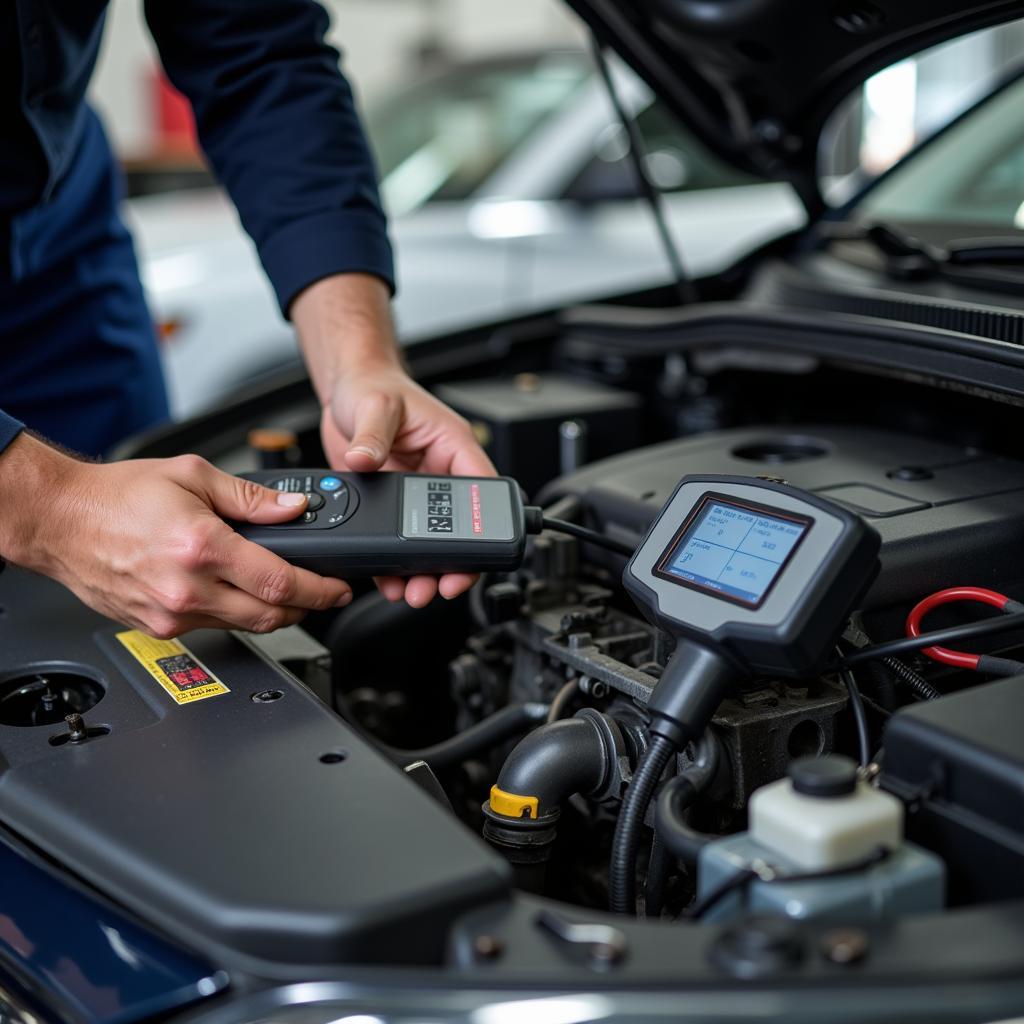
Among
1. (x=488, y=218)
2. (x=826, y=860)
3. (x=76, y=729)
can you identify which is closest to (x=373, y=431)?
(x=76, y=729)

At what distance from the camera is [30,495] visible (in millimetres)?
1002

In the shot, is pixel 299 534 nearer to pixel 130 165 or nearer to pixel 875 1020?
pixel 875 1020

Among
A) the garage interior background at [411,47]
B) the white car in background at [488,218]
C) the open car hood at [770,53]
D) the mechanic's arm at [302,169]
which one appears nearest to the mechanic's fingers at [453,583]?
the mechanic's arm at [302,169]

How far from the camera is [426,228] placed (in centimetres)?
357

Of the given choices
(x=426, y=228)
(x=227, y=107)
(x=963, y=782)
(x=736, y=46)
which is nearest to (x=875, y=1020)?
(x=963, y=782)

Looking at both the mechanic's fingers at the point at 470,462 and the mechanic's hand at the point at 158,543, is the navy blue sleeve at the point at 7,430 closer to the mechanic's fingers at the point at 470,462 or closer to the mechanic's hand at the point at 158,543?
the mechanic's hand at the point at 158,543

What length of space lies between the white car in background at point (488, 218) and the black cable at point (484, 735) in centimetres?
222

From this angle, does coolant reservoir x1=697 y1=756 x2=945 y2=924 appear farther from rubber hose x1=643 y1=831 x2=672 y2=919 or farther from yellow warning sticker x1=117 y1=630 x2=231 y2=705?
yellow warning sticker x1=117 y1=630 x2=231 y2=705

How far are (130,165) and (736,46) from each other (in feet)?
13.2

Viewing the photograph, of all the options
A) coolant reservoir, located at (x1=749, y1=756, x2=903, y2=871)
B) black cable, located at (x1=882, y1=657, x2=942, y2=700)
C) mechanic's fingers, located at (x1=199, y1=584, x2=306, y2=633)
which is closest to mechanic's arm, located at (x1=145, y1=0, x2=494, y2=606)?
mechanic's fingers, located at (x1=199, y1=584, x2=306, y2=633)

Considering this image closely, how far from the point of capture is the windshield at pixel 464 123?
12.2 feet

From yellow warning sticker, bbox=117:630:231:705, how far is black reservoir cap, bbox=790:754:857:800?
1.48ft

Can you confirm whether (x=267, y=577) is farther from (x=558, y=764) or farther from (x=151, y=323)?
(x=151, y=323)

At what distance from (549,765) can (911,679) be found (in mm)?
279
